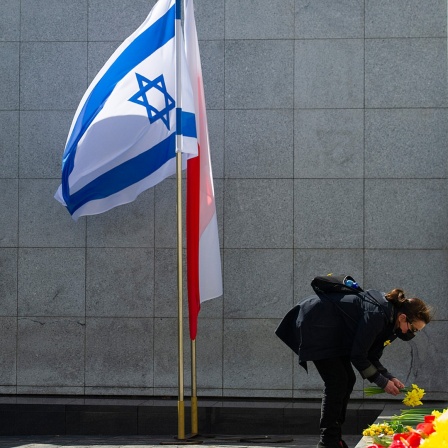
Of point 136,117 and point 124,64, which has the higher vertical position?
point 124,64

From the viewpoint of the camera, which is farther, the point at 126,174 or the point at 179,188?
the point at 126,174

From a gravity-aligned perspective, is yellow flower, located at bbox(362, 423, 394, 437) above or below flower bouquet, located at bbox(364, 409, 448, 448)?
below

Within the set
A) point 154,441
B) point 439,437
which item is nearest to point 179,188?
point 154,441

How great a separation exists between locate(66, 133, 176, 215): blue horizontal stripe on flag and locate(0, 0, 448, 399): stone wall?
1.47m

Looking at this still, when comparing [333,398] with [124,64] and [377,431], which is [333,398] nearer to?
[377,431]

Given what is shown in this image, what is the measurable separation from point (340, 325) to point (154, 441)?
9.75 feet

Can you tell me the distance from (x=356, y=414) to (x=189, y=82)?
12.0ft


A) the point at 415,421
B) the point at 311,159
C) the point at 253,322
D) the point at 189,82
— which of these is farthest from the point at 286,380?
the point at 415,421

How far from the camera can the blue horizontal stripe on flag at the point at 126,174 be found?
32.3 feet

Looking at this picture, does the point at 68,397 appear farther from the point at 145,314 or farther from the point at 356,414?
the point at 356,414

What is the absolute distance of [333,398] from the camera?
785 cm

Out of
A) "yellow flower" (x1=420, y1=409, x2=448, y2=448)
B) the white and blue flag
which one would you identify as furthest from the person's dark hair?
"yellow flower" (x1=420, y1=409, x2=448, y2=448)

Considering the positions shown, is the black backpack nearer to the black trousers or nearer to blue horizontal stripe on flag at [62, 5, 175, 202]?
the black trousers

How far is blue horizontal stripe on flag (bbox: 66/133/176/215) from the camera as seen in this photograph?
985 cm
